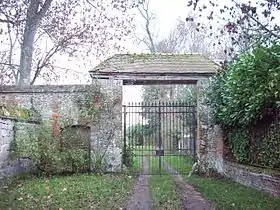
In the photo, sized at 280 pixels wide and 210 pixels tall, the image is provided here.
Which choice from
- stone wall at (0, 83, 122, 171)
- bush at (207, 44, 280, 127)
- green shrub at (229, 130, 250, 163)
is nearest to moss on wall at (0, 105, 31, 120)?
stone wall at (0, 83, 122, 171)

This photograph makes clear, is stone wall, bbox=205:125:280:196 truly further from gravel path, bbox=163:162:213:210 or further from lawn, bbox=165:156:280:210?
gravel path, bbox=163:162:213:210

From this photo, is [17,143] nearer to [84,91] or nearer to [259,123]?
[84,91]

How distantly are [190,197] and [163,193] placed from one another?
78cm

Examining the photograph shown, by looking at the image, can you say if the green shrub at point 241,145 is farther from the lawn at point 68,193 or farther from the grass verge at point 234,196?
the lawn at point 68,193

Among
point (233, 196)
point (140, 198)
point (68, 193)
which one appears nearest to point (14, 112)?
point (68, 193)

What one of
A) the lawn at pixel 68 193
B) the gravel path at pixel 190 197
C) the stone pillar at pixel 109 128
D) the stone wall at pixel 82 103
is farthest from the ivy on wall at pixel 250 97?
the stone wall at pixel 82 103

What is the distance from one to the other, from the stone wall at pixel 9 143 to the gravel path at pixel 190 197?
482 cm

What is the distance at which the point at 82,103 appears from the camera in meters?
15.2

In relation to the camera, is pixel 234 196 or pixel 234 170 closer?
pixel 234 196

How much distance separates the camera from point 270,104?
9.59m

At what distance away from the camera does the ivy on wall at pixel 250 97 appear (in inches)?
359

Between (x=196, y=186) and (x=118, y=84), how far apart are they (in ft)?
16.3

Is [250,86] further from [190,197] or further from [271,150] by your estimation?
[190,197]

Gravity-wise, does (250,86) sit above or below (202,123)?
above
